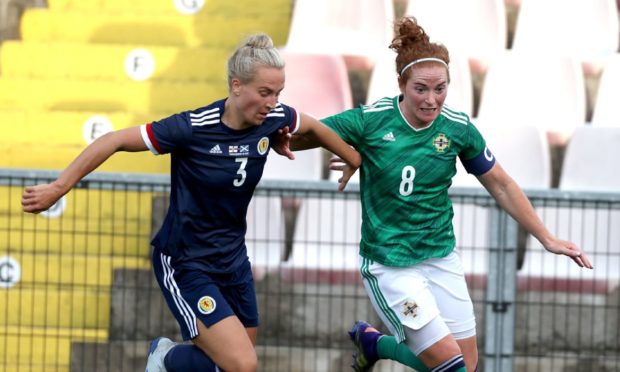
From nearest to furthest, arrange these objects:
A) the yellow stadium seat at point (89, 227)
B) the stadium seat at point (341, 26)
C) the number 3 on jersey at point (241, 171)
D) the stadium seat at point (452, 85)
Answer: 1. the number 3 on jersey at point (241, 171)
2. the yellow stadium seat at point (89, 227)
3. the stadium seat at point (452, 85)
4. the stadium seat at point (341, 26)

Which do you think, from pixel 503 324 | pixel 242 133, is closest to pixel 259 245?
pixel 503 324

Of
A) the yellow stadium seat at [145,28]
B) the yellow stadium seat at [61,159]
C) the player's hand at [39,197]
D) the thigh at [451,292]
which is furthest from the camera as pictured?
the yellow stadium seat at [145,28]

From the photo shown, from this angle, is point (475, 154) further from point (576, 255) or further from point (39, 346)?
point (39, 346)

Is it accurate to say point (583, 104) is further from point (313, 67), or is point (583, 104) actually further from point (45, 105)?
point (45, 105)

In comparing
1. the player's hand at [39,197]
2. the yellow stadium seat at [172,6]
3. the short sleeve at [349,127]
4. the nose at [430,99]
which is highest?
the yellow stadium seat at [172,6]

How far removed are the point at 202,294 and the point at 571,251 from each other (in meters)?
1.61

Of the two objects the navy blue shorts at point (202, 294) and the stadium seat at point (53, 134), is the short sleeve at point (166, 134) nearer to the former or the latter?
the navy blue shorts at point (202, 294)

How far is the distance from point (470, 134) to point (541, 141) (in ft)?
10.0

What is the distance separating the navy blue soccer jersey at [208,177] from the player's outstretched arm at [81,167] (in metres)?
0.07

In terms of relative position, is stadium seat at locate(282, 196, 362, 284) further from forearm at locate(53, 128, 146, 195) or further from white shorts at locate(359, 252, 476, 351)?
forearm at locate(53, 128, 146, 195)

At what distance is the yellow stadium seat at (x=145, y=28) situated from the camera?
10.6 metres

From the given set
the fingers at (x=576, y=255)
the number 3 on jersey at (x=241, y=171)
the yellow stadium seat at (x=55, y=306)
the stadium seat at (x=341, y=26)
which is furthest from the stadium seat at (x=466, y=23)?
the number 3 on jersey at (x=241, y=171)

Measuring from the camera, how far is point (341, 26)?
33.1 ft

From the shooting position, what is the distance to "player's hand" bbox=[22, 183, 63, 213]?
495cm
